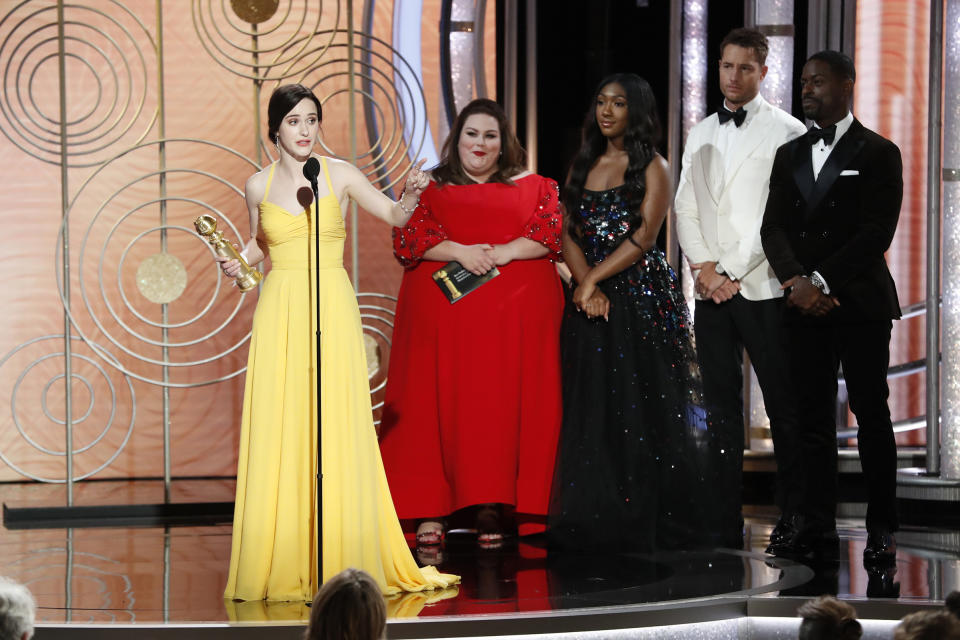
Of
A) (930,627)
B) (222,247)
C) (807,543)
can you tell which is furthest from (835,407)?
(930,627)

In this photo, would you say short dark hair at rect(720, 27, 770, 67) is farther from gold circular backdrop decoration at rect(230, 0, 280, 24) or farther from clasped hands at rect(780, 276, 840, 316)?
gold circular backdrop decoration at rect(230, 0, 280, 24)

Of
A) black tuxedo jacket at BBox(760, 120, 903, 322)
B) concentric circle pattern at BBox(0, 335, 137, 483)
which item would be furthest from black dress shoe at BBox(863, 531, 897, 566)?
concentric circle pattern at BBox(0, 335, 137, 483)

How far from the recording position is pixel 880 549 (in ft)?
13.8

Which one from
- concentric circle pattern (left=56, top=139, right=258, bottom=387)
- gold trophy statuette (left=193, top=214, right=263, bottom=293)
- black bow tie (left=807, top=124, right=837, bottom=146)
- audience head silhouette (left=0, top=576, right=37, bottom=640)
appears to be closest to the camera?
audience head silhouette (left=0, top=576, right=37, bottom=640)

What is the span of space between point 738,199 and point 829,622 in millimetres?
2685

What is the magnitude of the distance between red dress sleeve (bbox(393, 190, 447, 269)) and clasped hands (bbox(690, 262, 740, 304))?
94 cm

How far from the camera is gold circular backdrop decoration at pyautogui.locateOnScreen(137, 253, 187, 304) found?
5676mm

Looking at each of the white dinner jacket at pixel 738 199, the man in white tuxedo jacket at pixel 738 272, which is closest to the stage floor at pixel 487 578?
the man in white tuxedo jacket at pixel 738 272

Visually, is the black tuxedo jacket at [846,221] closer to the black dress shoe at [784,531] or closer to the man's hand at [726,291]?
the man's hand at [726,291]

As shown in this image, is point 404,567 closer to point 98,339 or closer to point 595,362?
point 595,362

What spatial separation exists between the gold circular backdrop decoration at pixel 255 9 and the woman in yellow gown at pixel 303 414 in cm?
204

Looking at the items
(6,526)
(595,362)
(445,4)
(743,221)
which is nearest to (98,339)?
(6,526)

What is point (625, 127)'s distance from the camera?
4578mm

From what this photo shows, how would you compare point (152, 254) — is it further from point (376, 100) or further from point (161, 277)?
point (376, 100)
